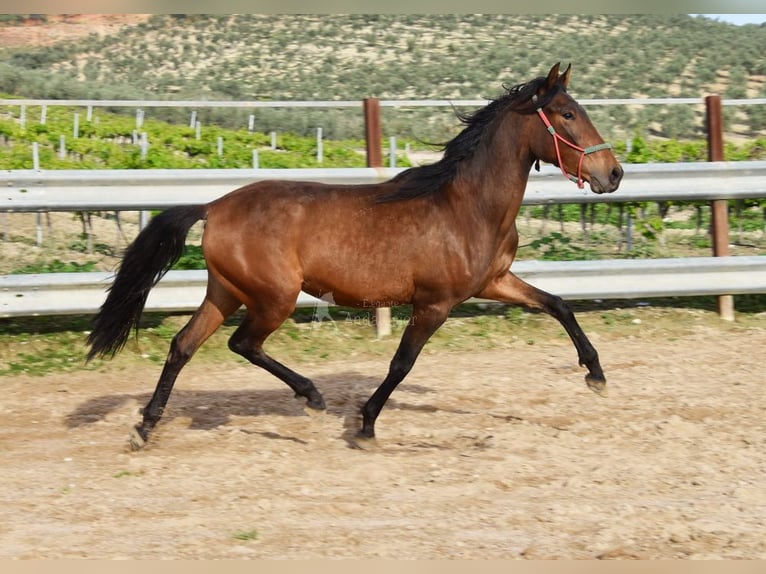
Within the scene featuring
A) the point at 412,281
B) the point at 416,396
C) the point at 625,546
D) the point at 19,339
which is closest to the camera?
the point at 625,546

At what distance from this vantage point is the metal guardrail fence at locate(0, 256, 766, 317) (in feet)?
25.3

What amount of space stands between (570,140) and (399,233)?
1.15 metres

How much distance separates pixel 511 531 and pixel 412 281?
1.93 meters

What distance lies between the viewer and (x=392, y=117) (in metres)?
32.2

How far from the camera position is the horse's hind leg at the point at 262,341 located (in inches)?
237

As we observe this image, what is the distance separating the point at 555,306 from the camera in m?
6.31

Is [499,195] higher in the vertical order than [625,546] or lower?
higher

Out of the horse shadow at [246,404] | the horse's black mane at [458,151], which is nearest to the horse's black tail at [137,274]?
the horse shadow at [246,404]

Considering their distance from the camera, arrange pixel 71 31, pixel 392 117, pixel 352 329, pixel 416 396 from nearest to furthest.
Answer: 1. pixel 416 396
2. pixel 352 329
3. pixel 392 117
4. pixel 71 31

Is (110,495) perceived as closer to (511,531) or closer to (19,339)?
(511,531)

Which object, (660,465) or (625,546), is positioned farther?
(660,465)

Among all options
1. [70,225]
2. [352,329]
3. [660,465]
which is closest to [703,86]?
[70,225]

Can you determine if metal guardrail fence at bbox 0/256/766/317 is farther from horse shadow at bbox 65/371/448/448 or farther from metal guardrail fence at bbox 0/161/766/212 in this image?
horse shadow at bbox 65/371/448/448

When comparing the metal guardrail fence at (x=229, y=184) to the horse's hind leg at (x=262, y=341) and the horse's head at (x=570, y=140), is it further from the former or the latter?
the horse's head at (x=570, y=140)
